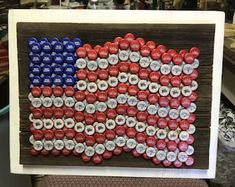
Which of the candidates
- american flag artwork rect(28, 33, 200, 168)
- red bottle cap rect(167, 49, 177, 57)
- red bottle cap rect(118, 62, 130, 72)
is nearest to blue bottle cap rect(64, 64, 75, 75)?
american flag artwork rect(28, 33, 200, 168)

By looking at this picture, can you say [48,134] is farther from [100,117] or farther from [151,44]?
[151,44]

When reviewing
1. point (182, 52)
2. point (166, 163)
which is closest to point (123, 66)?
point (182, 52)

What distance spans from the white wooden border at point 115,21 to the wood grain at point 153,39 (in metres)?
0.01

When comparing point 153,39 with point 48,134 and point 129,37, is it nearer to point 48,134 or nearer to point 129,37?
point 129,37

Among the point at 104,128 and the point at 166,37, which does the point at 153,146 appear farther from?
the point at 166,37

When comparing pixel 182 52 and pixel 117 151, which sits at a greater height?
pixel 182 52

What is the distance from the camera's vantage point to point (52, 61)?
2.59 feet

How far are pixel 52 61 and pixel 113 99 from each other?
0.50 feet

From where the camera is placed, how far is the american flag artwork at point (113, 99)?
0.77 metres

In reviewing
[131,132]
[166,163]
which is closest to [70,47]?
[131,132]

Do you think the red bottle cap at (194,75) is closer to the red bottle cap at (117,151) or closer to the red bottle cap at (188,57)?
the red bottle cap at (188,57)

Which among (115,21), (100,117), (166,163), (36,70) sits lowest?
(166,163)

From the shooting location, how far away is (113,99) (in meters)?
0.79

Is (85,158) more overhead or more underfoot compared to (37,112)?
more underfoot
